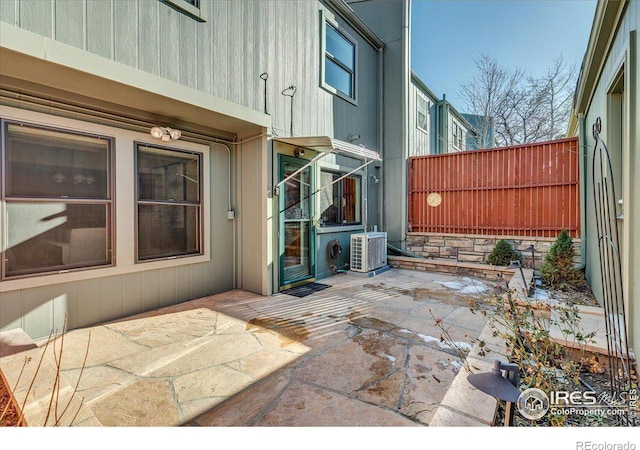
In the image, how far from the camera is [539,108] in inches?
486

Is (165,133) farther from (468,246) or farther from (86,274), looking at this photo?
(468,246)

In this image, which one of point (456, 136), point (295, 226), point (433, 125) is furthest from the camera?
point (456, 136)

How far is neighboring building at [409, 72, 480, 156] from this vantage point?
9781 millimetres

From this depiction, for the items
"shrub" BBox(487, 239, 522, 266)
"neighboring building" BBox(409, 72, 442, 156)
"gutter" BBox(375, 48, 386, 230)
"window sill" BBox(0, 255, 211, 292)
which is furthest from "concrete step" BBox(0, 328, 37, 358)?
"neighboring building" BBox(409, 72, 442, 156)

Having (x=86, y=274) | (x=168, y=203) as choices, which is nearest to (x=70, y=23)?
(x=168, y=203)

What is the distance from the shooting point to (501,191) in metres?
6.50

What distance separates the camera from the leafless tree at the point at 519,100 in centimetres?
1188

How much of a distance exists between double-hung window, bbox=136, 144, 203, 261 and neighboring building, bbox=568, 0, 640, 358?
14.3ft

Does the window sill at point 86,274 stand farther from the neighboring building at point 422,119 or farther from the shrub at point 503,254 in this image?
the neighboring building at point 422,119

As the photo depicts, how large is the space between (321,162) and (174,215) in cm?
275

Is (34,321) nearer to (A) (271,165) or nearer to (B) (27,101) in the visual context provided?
(B) (27,101)

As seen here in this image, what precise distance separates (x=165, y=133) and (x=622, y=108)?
202 inches

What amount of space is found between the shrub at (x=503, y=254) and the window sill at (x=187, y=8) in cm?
621

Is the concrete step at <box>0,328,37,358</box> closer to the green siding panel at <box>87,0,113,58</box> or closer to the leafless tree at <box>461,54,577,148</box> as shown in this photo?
the green siding panel at <box>87,0,113,58</box>
